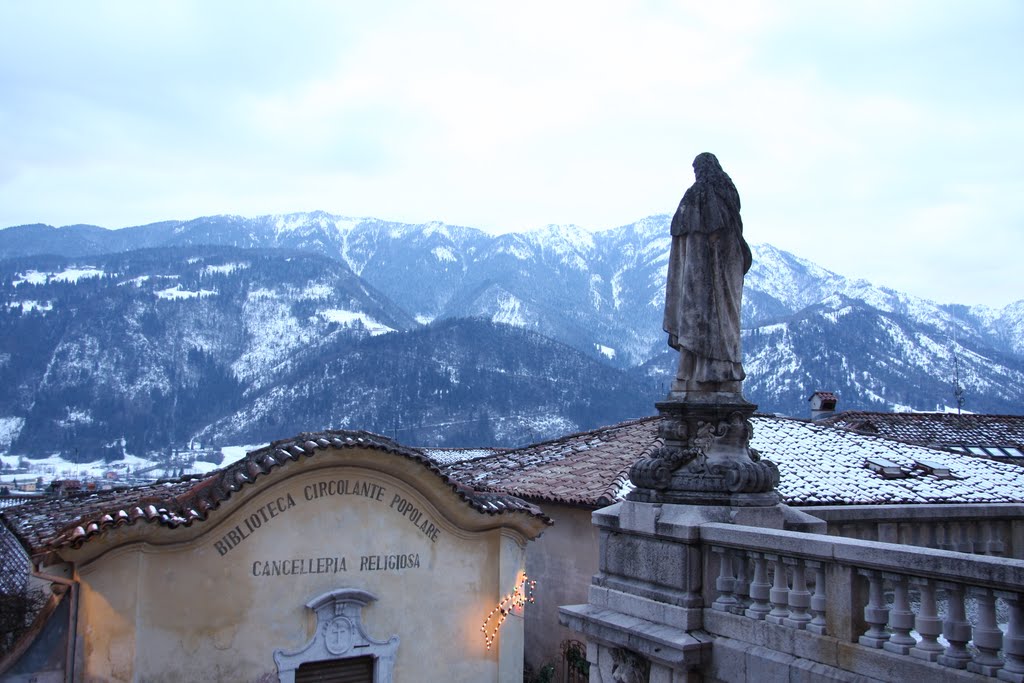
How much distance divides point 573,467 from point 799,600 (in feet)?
52.4

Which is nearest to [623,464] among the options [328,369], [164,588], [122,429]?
[164,588]

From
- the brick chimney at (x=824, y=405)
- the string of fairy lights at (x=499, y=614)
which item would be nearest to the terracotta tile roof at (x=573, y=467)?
the string of fairy lights at (x=499, y=614)

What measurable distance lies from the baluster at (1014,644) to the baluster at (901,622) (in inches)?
23.5

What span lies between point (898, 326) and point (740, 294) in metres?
202

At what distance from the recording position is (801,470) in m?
19.1

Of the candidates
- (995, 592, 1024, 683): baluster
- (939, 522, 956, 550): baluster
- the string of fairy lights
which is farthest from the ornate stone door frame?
(995, 592, 1024, 683): baluster

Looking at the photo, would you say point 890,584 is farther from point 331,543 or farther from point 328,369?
point 328,369

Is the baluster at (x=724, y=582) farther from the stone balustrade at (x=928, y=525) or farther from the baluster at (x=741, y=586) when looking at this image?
the stone balustrade at (x=928, y=525)

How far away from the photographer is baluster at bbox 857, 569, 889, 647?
5250 millimetres

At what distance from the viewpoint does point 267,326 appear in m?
194

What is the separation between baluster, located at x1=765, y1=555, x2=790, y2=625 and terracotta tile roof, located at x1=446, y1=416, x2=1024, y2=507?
1067 centimetres

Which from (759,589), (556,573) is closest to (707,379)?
(759,589)

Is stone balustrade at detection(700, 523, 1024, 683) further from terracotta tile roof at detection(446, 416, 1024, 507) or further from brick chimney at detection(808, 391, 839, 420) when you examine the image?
brick chimney at detection(808, 391, 839, 420)

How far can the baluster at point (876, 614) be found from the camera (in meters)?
5.25
